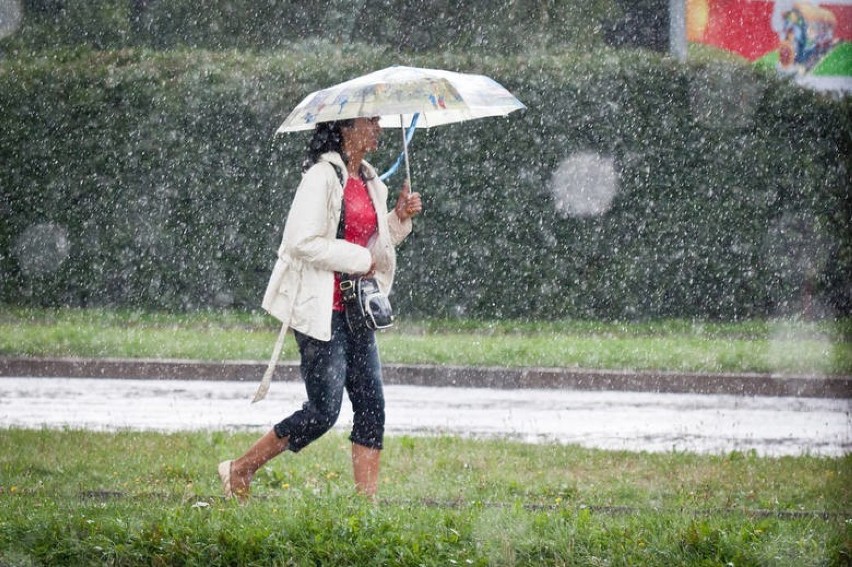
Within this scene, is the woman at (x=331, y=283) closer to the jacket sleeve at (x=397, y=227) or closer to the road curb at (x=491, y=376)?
the jacket sleeve at (x=397, y=227)

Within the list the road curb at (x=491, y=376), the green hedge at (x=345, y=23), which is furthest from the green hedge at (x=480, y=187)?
the road curb at (x=491, y=376)

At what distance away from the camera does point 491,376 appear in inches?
463

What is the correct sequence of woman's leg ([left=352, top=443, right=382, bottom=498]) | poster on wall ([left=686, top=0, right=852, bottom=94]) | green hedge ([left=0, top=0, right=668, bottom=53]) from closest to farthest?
woman's leg ([left=352, top=443, right=382, bottom=498])
green hedge ([left=0, top=0, right=668, bottom=53])
poster on wall ([left=686, top=0, right=852, bottom=94])

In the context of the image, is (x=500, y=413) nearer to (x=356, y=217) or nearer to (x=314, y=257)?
(x=356, y=217)

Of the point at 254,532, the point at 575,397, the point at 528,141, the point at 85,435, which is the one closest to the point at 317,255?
the point at 254,532

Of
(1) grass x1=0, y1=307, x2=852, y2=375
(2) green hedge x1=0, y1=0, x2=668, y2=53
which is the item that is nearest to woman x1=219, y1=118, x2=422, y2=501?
(1) grass x1=0, y1=307, x2=852, y2=375

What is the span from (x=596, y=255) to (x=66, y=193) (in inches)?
270

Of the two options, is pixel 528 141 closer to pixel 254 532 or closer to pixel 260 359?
pixel 260 359

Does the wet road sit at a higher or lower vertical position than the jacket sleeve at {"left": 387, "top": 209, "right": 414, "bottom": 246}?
lower

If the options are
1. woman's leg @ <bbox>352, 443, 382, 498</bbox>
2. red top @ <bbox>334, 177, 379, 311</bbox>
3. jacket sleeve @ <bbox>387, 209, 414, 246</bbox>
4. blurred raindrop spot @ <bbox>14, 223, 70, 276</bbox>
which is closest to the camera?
red top @ <bbox>334, 177, 379, 311</bbox>

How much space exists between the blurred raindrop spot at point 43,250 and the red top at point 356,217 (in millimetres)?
11254

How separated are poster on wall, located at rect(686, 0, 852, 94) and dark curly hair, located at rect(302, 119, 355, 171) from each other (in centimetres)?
1582

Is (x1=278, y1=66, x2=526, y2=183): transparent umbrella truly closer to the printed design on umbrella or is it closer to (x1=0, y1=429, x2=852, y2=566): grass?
the printed design on umbrella

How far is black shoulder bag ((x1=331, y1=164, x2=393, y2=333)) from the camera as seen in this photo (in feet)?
19.3
